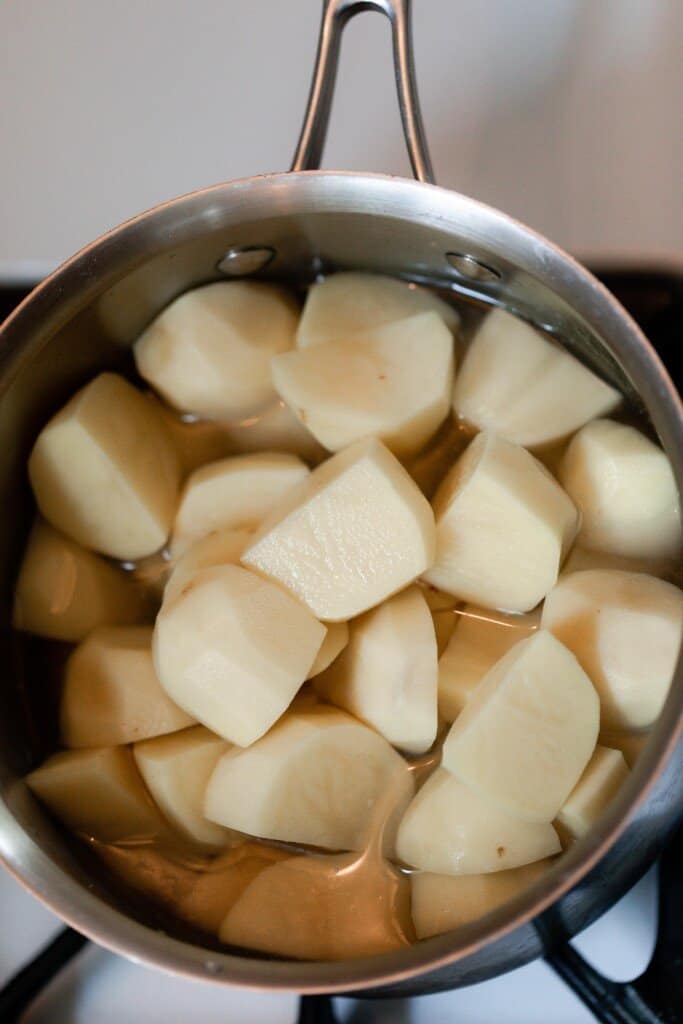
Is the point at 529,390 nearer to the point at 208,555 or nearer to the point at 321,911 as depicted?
the point at 208,555

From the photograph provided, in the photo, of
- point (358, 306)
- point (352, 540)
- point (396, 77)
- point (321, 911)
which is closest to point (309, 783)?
point (321, 911)

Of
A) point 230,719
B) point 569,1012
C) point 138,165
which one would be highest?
point 138,165

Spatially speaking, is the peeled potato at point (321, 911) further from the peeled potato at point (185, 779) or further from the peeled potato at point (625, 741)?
the peeled potato at point (625, 741)

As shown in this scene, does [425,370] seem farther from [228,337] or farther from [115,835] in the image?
[115,835]

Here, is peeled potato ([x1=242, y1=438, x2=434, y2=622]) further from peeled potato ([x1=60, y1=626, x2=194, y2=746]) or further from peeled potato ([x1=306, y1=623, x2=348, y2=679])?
peeled potato ([x1=60, y1=626, x2=194, y2=746])

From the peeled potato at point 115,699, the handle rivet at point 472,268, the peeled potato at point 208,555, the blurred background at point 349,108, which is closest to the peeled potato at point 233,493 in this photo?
the peeled potato at point 208,555

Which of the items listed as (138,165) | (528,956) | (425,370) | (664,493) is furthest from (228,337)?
(528,956)
